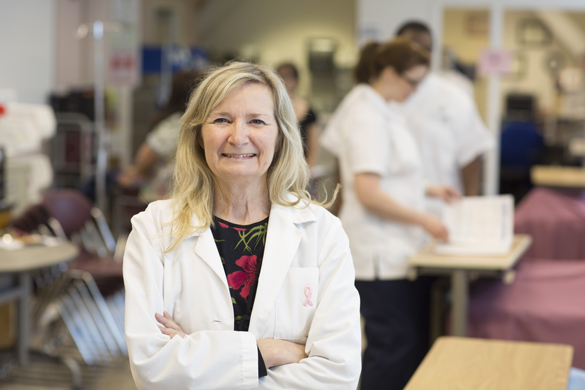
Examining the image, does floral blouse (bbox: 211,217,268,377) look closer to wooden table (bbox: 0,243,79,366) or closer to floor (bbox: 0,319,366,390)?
wooden table (bbox: 0,243,79,366)

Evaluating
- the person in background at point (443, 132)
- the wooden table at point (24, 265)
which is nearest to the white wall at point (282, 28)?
the person in background at point (443, 132)

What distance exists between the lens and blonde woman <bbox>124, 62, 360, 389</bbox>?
1.42 metres

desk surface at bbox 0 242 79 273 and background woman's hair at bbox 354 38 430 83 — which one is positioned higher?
background woman's hair at bbox 354 38 430 83

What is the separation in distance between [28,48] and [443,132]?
5.41m

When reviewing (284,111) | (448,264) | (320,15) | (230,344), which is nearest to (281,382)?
(230,344)

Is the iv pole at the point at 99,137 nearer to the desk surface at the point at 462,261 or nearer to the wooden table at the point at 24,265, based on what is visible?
the wooden table at the point at 24,265

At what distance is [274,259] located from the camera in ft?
4.99

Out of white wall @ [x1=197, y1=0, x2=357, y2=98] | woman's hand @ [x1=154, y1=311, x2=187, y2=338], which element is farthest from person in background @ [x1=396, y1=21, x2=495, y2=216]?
white wall @ [x1=197, y1=0, x2=357, y2=98]

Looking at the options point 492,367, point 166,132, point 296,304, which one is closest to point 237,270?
point 296,304

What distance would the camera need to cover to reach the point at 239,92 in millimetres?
1484

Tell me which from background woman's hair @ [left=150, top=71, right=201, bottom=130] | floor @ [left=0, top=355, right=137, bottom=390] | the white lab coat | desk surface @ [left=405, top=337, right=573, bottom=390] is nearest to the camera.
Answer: the white lab coat

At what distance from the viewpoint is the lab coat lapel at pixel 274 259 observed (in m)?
1.49

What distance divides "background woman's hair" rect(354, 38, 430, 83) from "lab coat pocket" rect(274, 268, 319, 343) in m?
1.57

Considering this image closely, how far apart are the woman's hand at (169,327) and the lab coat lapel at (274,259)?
5.8 inches
